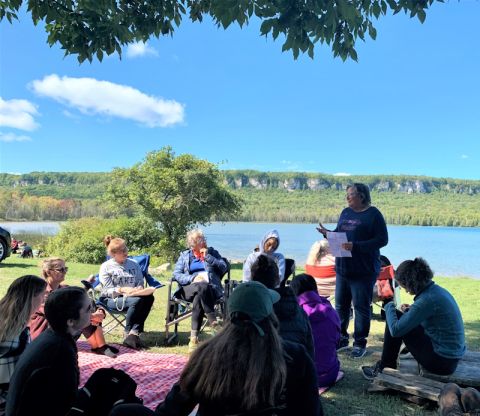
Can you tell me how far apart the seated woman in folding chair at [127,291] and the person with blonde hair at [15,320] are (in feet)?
6.90

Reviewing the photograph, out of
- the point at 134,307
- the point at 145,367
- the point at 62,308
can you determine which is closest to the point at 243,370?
the point at 62,308

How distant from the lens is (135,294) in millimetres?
4582

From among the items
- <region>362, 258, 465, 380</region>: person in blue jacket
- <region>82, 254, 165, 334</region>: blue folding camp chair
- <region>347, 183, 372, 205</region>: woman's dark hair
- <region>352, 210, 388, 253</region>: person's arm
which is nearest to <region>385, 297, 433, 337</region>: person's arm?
<region>362, 258, 465, 380</region>: person in blue jacket

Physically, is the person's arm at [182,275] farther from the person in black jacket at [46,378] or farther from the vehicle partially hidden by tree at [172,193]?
the vehicle partially hidden by tree at [172,193]

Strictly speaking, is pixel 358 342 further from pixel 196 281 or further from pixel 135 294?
pixel 135 294

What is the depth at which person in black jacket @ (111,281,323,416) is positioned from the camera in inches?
53.6

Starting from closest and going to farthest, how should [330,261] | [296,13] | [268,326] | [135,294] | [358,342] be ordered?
[268,326], [296,13], [358,342], [135,294], [330,261]

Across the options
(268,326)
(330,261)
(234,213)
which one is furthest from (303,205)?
(268,326)

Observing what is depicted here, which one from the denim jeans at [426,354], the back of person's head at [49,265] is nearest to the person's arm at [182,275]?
the back of person's head at [49,265]

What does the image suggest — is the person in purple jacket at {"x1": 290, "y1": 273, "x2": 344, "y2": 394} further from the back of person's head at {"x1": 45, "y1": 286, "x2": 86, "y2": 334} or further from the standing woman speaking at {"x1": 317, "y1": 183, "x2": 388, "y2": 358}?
the back of person's head at {"x1": 45, "y1": 286, "x2": 86, "y2": 334}

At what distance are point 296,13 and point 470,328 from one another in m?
4.90

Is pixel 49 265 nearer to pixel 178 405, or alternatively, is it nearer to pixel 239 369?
pixel 178 405

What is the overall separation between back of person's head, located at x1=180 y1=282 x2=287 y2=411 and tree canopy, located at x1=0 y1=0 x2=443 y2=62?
65.3 inches

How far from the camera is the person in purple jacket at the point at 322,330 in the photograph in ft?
10.7
